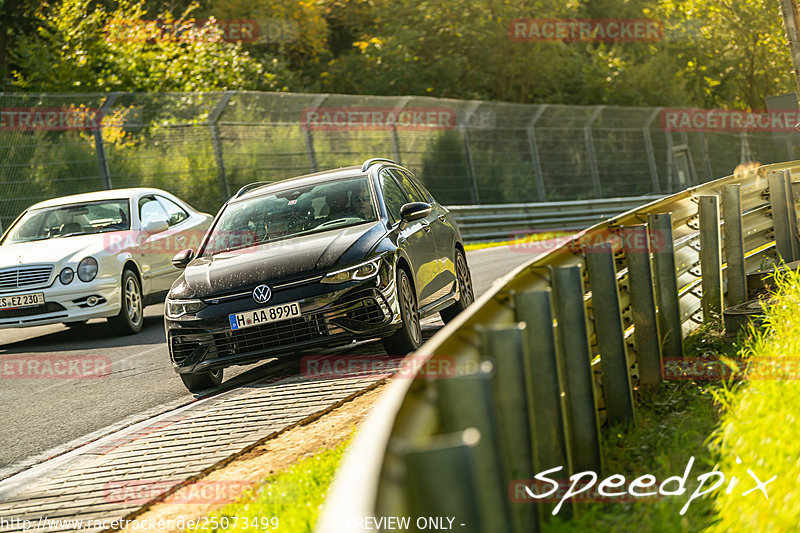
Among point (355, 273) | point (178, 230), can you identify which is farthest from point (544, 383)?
point (178, 230)

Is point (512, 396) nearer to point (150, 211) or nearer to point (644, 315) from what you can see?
point (644, 315)

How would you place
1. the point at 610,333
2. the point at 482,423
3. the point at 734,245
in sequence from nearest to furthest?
1. the point at 482,423
2. the point at 610,333
3. the point at 734,245

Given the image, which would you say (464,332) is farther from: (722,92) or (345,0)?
(722,92)

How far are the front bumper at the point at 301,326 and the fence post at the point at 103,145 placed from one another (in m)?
12.8

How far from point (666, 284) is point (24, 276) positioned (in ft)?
26.6

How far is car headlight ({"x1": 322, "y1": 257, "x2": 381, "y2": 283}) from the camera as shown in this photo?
822 centimetres

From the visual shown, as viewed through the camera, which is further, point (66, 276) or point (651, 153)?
point (651, 153)

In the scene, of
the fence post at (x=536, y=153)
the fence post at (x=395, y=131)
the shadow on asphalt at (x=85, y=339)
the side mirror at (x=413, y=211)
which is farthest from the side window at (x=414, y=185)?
the fence post at (x=536, y=153)

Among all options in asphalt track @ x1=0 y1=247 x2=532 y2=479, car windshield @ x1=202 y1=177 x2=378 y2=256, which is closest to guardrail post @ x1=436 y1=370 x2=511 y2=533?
asphalt track @ x1=0 y1=247 x2=532 y2=479

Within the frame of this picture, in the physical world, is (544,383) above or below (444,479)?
below

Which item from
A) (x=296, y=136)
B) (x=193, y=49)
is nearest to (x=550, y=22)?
(x=193, y=49)

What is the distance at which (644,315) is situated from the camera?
608 centimetres

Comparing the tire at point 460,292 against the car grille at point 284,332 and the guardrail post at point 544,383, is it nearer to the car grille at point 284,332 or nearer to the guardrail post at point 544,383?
the car grille at point 284,332

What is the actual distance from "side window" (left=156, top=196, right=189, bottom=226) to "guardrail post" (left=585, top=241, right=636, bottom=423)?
9.49 meters
